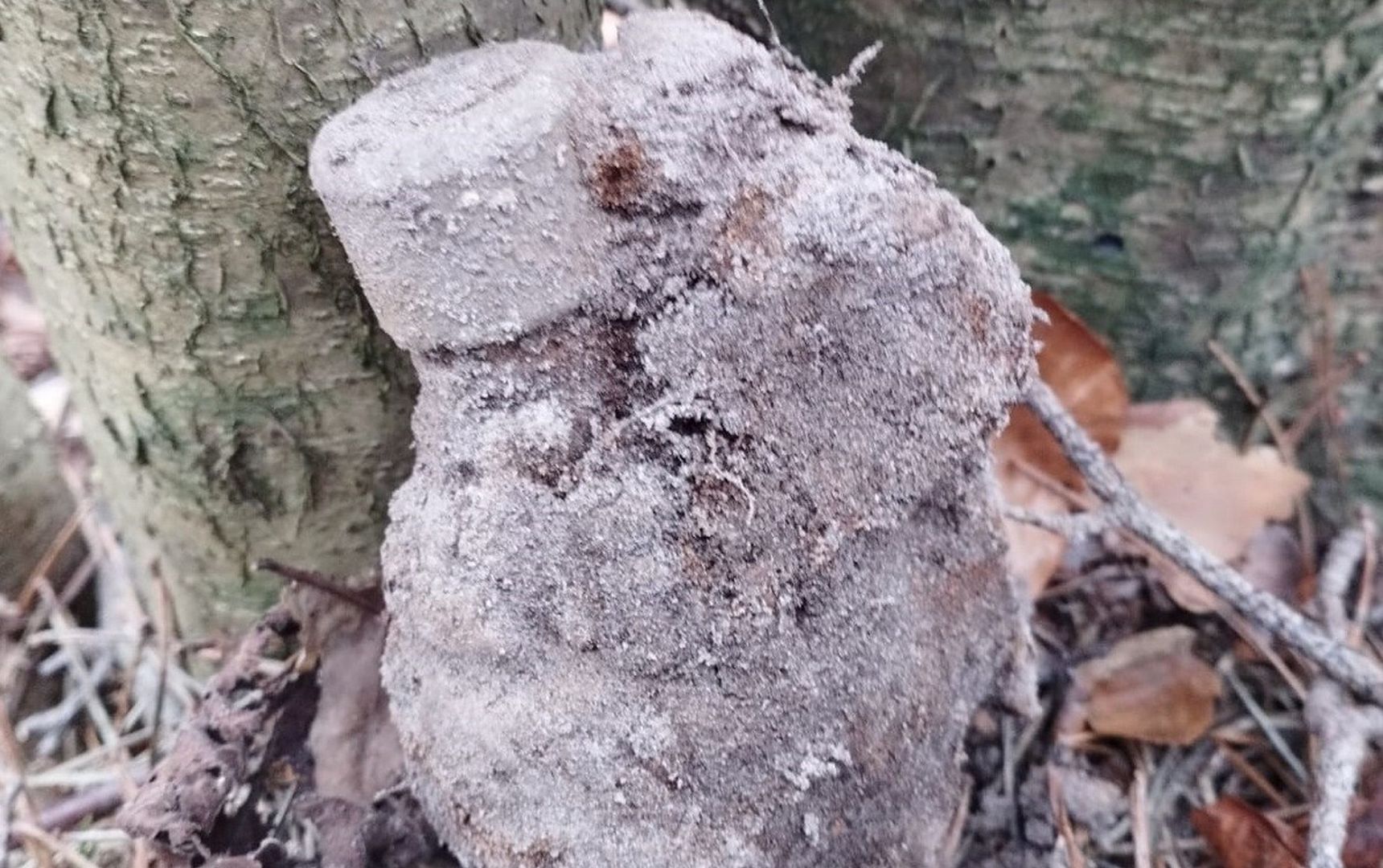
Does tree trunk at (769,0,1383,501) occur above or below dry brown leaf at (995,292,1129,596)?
above

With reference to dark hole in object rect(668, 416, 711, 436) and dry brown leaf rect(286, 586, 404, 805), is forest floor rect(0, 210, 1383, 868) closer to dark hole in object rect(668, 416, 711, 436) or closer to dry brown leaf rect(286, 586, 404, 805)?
dry brown leaf rect(286, 586, 404, 805)

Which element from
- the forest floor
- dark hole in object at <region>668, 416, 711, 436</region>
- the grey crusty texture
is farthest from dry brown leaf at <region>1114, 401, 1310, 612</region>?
dark hole in object at <region>668, 416, 711, 436</region>

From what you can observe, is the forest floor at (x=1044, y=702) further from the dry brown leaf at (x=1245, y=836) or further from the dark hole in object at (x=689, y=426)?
the dark hole in object at (x=689, y=426)

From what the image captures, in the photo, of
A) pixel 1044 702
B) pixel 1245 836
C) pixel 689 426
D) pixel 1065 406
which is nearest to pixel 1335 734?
pixel 1245 836

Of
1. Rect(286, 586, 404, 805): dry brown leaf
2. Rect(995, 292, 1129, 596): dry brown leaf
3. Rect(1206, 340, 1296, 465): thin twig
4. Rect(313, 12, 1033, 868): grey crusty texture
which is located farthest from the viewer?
Rect(1206, 340, 1296, 465): thin twig

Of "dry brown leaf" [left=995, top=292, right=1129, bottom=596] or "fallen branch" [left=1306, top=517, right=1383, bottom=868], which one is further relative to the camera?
"dry brown leaf" [left=995, top=292, right=1129, bottom=596]

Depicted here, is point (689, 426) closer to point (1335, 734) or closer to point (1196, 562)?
point (1196, 562)
